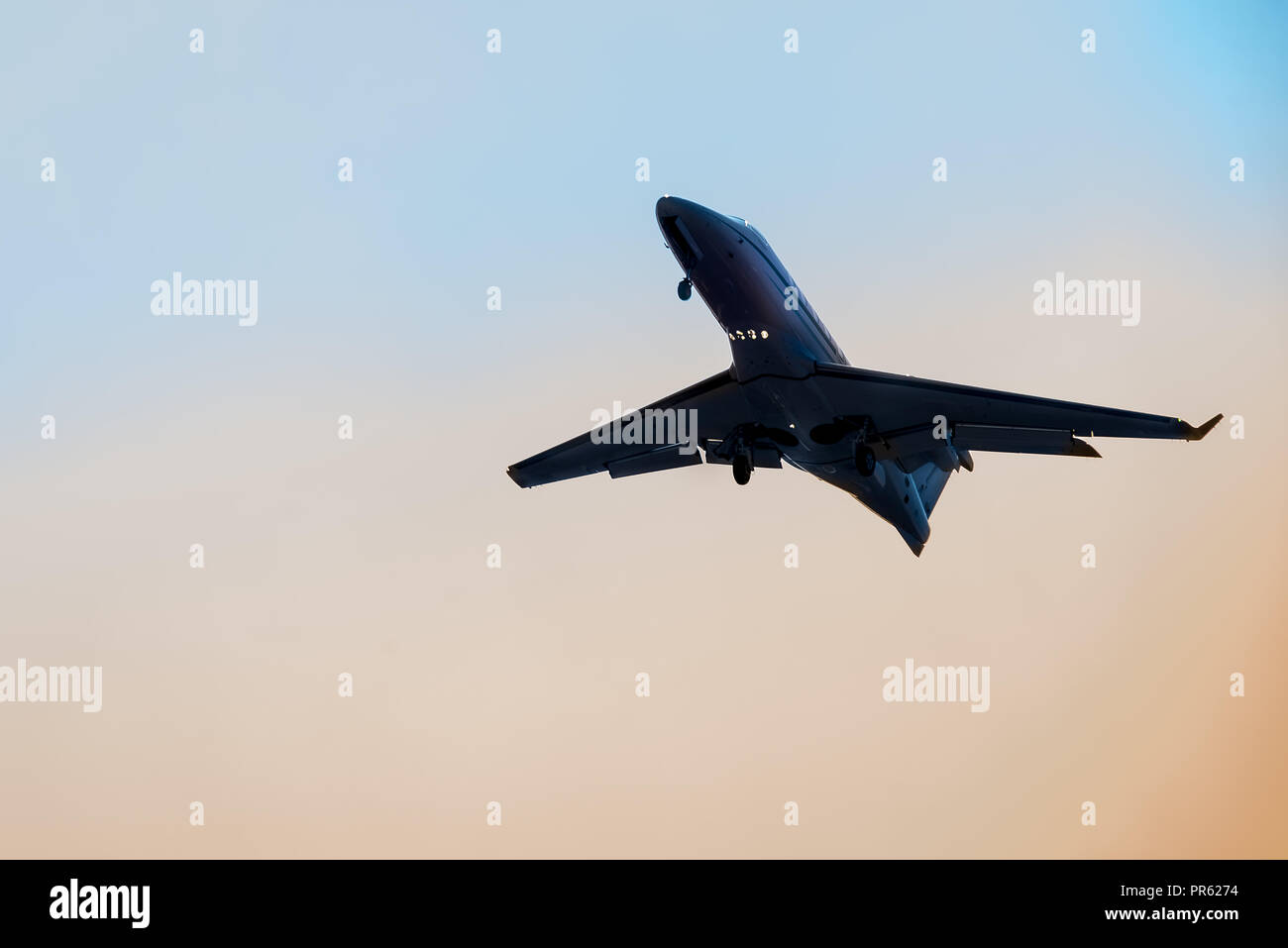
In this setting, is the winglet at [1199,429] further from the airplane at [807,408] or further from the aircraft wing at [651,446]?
the aircraft wing at [651,446]

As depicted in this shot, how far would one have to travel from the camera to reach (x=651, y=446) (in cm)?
5288

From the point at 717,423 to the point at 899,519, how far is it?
966cm

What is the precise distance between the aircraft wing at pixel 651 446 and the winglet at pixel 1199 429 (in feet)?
48.5

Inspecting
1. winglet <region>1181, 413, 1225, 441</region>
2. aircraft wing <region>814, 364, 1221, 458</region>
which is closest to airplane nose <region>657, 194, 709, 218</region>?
aircraft wing <region>814, 364, 1221, 458</region>

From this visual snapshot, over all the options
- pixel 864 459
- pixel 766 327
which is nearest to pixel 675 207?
pixel 766 327

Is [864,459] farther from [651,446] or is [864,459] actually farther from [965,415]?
[651,446]

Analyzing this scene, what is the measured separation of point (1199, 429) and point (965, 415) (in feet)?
25.9

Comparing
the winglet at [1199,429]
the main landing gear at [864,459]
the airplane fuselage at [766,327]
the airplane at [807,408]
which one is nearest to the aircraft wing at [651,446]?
the airplane at [807,408]

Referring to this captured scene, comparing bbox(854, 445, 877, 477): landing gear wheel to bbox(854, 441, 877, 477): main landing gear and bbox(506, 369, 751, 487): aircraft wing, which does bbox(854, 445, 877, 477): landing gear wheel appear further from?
bbox(506, 369, 751, 487): aircraft wing

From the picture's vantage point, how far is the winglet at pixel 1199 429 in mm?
41338

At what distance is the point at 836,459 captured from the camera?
1900 inches
